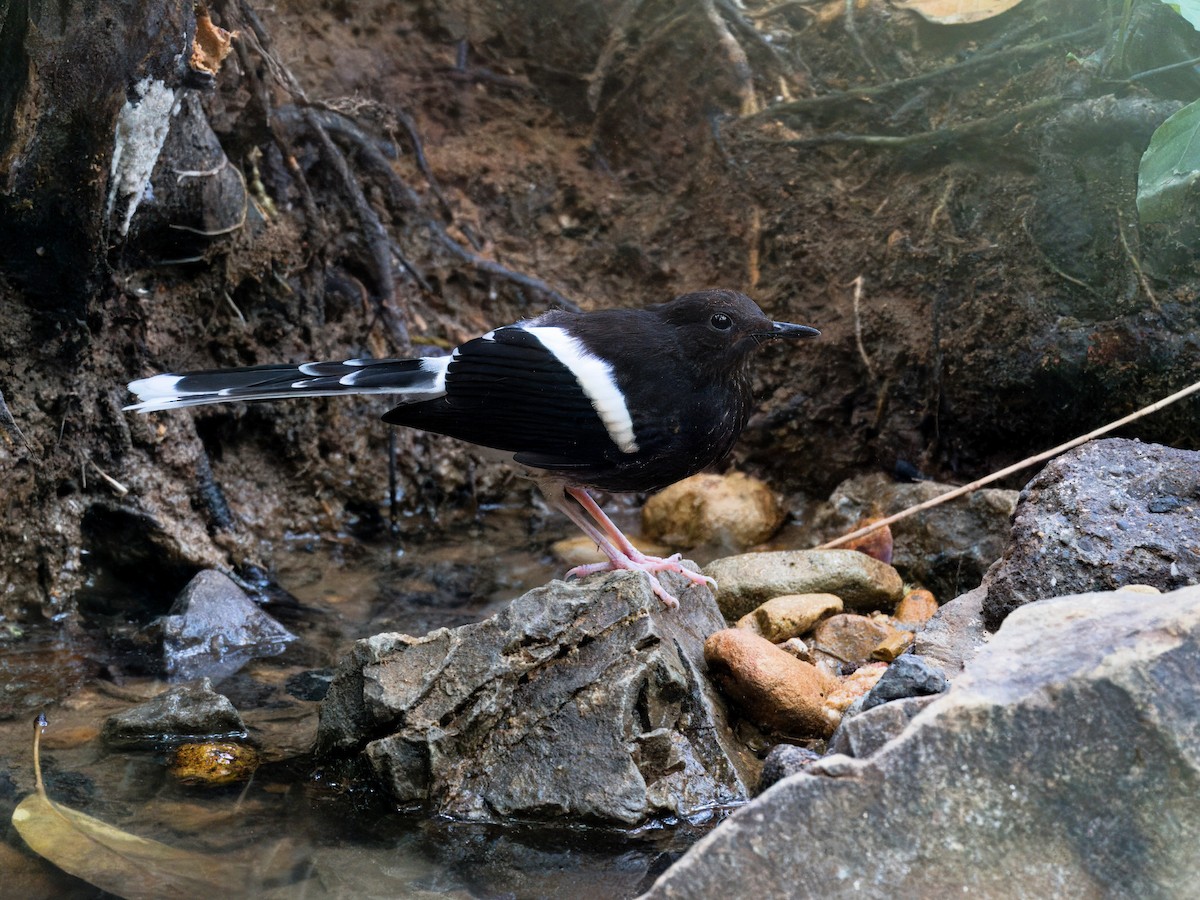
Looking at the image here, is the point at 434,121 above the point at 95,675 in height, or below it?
above

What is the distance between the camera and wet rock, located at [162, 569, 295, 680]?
387 centimetres

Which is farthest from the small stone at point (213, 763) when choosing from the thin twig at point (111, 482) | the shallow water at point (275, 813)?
the thin twig at point (111, 482)

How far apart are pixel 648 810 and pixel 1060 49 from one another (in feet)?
13.7

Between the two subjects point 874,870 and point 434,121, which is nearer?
point 874,870

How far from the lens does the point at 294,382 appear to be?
370 centimetres

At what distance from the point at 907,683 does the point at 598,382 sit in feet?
4.72

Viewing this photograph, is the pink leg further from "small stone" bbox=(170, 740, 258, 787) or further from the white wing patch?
"small stone" bbox=(170, 740, 258, 787)

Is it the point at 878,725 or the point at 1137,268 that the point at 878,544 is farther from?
the point at 878,725

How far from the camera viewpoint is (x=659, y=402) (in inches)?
136

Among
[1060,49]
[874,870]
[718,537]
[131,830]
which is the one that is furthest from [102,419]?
[1060,49]

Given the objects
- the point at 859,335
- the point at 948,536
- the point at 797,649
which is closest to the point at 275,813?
the point at 797,649

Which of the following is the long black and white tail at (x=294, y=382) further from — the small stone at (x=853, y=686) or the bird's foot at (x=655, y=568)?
the small stone at (x=853, y=686)

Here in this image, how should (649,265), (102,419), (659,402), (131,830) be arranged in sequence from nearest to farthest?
(131,830) < (659,402) < (102,419) < (649,265)

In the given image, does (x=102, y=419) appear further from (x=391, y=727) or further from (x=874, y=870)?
(x=874, y=870)
